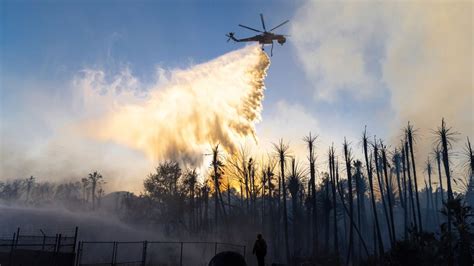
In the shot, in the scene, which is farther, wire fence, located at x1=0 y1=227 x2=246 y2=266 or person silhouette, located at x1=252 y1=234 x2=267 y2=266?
wire fence, located at x1=0 y1=227 x2=246 y2=266

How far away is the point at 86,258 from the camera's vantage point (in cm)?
4747

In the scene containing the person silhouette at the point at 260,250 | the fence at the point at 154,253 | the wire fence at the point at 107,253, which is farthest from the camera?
the fence at the point at 154,253

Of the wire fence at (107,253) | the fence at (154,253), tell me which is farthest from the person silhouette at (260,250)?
the fence at (154,253)

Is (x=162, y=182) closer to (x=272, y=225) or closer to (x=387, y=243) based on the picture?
(x=272, y=225)

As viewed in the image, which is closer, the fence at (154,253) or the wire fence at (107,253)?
the wire fence at (107,253)

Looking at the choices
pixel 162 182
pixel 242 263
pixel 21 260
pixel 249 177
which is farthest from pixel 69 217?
pixel 242 263

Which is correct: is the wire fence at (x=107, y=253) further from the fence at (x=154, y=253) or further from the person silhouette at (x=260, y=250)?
the person silhouette at (x=260, y=250)

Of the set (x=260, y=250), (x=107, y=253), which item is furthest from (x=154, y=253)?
(x=260, y=250)

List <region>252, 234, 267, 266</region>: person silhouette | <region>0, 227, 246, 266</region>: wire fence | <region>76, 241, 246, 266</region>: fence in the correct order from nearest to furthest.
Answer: <region>252, 234, 267, 266</region>: person silhouette, <region>0, 227, 246, 266</region>: wire fence, <region>76, 241, 246, 266</region>: fence

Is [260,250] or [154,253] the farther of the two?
[154,253]

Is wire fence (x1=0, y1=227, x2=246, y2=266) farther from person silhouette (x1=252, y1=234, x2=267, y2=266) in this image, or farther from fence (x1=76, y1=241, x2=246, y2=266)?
person silhouette (x1=252, y1=234, x2=267, y2=266)

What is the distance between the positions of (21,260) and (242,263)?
1284 cm

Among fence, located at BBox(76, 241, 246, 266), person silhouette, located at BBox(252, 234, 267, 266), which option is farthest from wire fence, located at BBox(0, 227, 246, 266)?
person silhouette, located at BBox(252, 234, 267, 266)

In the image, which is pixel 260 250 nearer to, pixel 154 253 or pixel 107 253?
pixel 154 253
